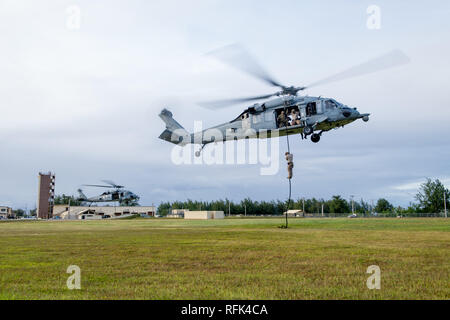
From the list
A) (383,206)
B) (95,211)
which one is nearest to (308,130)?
(95,211)

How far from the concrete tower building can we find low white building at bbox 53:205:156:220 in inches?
86.0

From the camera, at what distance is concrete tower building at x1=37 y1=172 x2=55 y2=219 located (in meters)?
140

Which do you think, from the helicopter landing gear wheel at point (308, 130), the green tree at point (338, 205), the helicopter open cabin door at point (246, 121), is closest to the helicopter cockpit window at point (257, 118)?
the helicopter open cabin door at point (246, 121)

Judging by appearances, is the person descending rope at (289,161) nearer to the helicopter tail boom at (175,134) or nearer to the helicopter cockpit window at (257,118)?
the helicopter cockpit window at (257,118)

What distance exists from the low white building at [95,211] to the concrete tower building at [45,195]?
2183 mm

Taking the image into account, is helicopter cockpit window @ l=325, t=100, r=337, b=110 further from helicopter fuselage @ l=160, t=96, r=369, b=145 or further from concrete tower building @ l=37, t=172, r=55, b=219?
concrete tower building @ l=37, t=172, r=55, b=219

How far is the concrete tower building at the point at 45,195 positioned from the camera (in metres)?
140

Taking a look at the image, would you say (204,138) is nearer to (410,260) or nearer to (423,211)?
(410,260)

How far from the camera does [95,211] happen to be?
396 feet

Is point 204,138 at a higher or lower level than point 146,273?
higher

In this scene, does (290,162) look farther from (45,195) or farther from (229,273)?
(45,195)

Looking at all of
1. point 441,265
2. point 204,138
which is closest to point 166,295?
point 441,265
